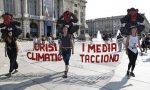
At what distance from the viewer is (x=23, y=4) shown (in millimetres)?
59219

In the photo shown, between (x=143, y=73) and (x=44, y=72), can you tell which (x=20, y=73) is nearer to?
(x=44, y=72)

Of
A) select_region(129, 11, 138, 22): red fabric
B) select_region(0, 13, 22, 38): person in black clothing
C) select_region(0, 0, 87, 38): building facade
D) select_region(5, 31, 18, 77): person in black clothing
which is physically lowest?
select_region(5, 31, 18, 77): person in black clothing

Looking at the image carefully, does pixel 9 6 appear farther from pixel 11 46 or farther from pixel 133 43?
pixel 133 43

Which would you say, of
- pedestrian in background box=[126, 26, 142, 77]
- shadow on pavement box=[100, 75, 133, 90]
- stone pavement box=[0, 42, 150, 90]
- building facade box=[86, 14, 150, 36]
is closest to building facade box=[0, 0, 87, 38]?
stone pavement box=[0, 42, 150, 90]

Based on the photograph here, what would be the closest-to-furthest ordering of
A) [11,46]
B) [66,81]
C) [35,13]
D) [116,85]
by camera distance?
1. [116,85]
2. [66,81]
3. [11,46]
4. [35,13]

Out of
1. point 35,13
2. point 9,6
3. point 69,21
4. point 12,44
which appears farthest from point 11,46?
point 35,13

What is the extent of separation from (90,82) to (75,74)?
1403 mm

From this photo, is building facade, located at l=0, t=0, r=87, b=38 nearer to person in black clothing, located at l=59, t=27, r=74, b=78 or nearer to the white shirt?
person in black clothing, located at l=59, t=27, r=74, b=78

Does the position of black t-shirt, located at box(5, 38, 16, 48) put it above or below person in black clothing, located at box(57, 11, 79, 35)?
below

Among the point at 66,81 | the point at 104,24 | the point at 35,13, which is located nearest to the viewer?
the point at 66,81

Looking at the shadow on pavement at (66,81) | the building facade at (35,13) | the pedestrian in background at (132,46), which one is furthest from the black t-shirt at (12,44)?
the building facade at (35,13)

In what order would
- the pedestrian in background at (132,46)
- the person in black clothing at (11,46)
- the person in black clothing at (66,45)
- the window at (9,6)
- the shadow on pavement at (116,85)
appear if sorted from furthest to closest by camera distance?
the window at (9,6) < the person in black clothing at (11,46) < the person in black clothing at (66,45) < the pedestrian in background at (132,46) < the shadow on pavement at (116,85)

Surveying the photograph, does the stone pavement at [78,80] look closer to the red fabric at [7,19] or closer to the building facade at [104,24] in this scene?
the red fabric at [7,19]

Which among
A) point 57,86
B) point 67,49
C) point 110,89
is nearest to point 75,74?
point 67,49
